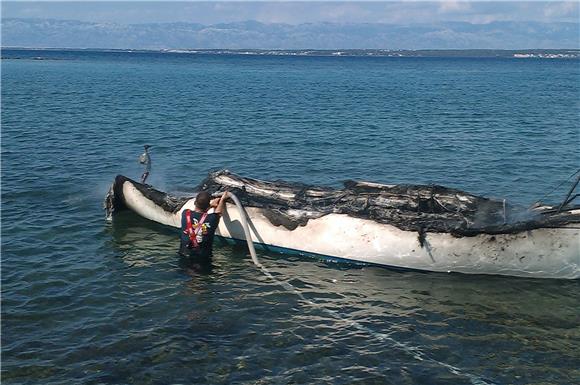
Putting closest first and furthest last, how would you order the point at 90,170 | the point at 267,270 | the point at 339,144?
the point at 267,270 < the point at 90,170 < the point at 339,144

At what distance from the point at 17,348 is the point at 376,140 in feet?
84.7

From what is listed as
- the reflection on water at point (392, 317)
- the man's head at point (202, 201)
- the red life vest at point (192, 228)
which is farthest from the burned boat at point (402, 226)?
the red life vest at point (192, 228)

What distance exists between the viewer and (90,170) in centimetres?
2570

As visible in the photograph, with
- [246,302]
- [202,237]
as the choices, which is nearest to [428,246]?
[246,302]

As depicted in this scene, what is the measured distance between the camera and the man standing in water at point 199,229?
15492 millimetres

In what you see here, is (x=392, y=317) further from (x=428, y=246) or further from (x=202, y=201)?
(x=202, y=201)

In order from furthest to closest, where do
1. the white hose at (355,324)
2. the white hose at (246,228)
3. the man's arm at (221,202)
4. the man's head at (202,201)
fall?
the man's arm at (221,202), the man's head at (202,201), the white hose at (246,228), the white hose at (355,324)

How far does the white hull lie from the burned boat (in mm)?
21

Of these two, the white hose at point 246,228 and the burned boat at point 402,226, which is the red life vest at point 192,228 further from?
the burned boat at point 402,226

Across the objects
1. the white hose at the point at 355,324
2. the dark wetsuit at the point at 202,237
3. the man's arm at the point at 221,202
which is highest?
the man's arm at the point at 221,202

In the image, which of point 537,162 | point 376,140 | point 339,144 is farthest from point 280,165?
point 537,162

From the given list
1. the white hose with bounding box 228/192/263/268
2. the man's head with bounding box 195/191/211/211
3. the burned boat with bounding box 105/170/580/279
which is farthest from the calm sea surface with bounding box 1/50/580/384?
the man's head with bounding box 195/191/211/211

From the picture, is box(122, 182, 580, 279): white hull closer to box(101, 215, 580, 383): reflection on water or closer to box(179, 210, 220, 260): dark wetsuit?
box(101, 215, 580, 383): reflection on water

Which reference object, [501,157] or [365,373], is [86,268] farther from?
[501,157]
